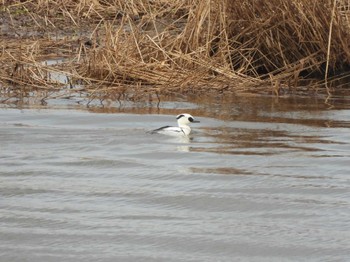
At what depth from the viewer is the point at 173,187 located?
8297 mm

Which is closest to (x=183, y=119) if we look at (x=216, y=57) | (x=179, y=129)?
(x=179, y=129)

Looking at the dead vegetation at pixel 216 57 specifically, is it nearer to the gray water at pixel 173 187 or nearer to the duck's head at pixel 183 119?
the gray water at pixel 173 187

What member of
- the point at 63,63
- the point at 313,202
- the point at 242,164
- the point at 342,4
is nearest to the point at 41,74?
the point at 63,63

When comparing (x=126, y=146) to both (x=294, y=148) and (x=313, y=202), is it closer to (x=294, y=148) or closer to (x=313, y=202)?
(x=294, y=148)

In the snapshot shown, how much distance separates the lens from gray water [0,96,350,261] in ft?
21.7

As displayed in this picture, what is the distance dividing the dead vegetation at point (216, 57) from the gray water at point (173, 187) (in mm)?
1566

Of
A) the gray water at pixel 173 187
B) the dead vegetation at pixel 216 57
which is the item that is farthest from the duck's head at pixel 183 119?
the dead vegetation at pixel 216 57

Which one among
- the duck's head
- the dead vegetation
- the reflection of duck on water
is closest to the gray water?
the reflection of duck on water

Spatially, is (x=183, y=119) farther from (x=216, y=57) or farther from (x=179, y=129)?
(x=216, y=57)

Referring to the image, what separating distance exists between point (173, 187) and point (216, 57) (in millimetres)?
6329

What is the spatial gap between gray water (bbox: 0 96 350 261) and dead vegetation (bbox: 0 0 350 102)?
1566 mm

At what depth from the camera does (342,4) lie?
15.1 m

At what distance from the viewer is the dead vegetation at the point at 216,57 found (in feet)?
45.6

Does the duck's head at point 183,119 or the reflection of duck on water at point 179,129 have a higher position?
the duck's head at point 183,119
